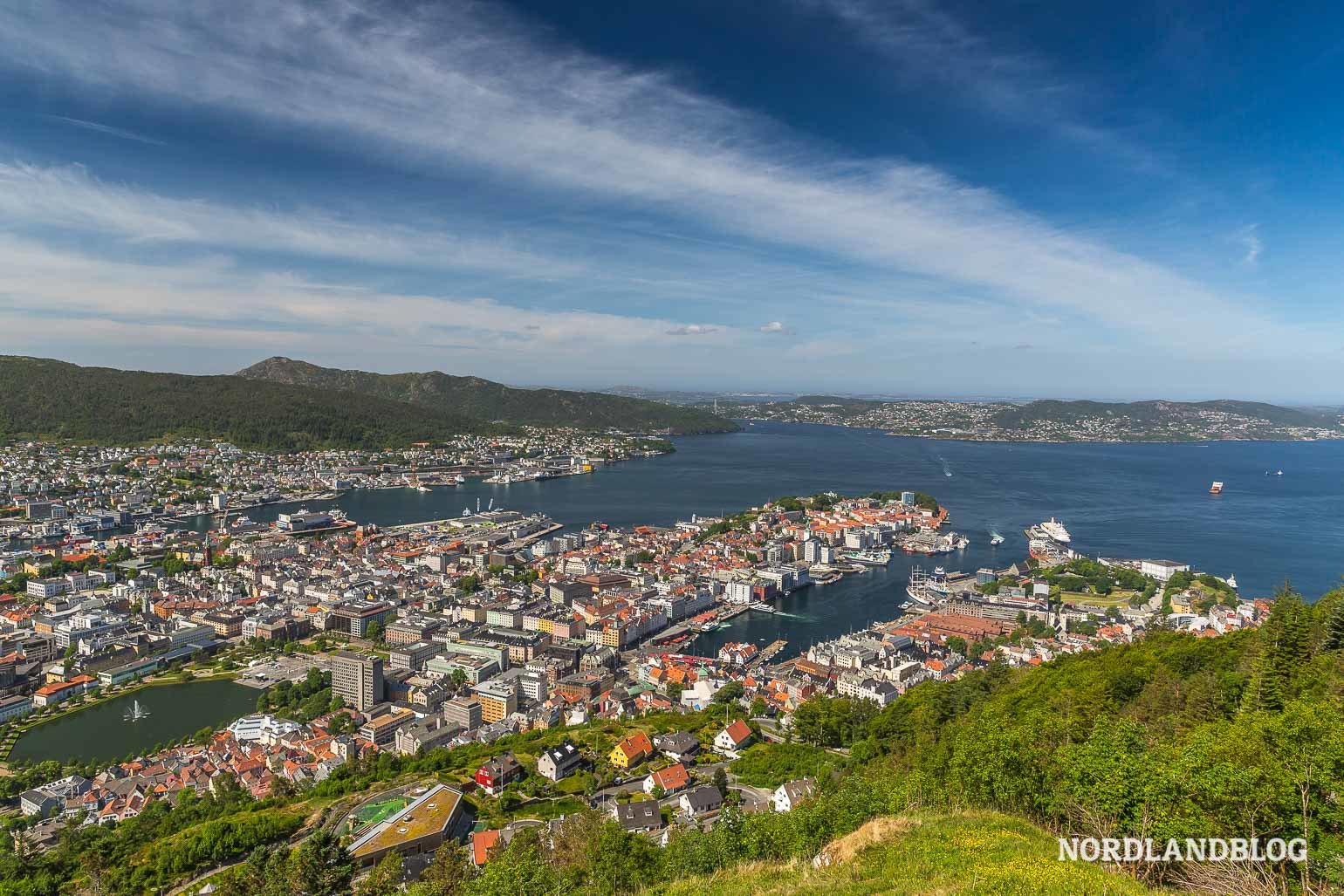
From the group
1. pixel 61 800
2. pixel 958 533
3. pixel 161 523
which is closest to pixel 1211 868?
pixel 61 800

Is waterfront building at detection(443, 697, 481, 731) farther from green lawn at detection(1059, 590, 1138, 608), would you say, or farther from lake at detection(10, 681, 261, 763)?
green lawn at detection(1059, 590, 1138, 608)

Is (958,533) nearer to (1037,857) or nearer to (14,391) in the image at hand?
(1037,857)

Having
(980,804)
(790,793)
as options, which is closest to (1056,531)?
(790,793)

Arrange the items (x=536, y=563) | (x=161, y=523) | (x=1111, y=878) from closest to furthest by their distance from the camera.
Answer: (x=1111, y=878) < (x=536, y=563) < (x=161, y=523)

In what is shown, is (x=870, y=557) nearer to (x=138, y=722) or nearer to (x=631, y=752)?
(x=631, y=752)

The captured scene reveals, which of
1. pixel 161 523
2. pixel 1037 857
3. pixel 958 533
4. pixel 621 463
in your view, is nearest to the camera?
pixel 1037 857
